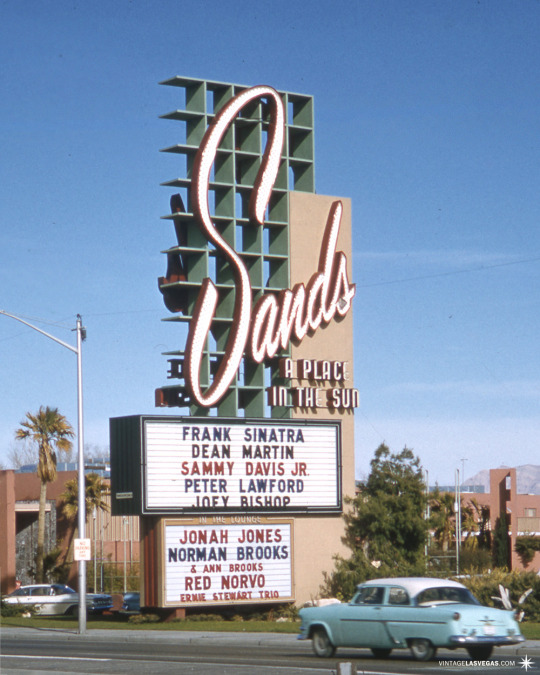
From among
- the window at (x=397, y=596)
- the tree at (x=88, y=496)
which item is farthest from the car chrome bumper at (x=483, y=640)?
the tree at (x=88, y=496)

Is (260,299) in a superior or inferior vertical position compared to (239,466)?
superior

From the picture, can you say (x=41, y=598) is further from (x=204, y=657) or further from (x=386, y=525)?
(x=204, y=657)

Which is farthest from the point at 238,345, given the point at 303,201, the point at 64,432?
the point at 64,432

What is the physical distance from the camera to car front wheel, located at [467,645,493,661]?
76.6 ft

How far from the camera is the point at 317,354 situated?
4606 centimetres

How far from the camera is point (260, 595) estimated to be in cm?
4294

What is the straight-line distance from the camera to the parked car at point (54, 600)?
5422 centimetres

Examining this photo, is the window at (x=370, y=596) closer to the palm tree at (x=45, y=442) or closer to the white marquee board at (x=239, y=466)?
the white marquee board at (x=239, y=466)

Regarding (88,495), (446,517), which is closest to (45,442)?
(88,495)

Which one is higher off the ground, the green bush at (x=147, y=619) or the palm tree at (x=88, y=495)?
the palm tree at (x=88, y=495)

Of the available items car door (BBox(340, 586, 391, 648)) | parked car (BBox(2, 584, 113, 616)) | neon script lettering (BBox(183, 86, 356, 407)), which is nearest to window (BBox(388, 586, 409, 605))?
car door (BBox(340, 586, 391, 648))

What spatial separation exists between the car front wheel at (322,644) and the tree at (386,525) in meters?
19.0

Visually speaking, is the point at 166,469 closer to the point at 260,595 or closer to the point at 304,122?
the point at 260,595

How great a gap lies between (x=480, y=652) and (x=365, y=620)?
2.42 meters
